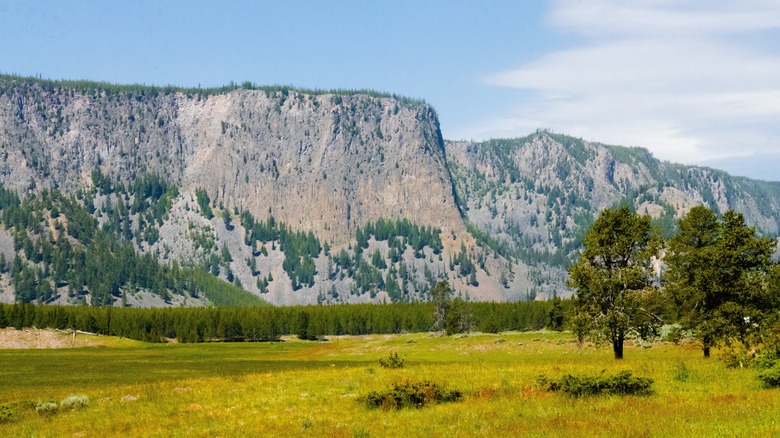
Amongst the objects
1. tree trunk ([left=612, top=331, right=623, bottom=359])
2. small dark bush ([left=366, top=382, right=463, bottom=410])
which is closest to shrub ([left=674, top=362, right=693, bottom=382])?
small dark bush ([left=366, top=382, right=463, bottom=410])

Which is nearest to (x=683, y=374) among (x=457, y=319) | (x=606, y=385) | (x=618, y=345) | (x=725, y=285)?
(x=606, y=385)

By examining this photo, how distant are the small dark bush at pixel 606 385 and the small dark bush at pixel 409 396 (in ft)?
14.4

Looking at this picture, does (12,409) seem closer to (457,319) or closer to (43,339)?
(457,319)

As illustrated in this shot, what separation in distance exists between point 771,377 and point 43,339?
15836 cm

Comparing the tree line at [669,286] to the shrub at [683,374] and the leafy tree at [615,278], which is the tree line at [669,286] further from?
the shrub at [683,374]

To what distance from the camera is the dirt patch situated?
501 feet

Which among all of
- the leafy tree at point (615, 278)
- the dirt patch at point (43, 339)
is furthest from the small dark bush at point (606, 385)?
the dirt patch at point (43, 339)

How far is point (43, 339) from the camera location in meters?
160

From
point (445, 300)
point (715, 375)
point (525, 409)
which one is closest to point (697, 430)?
point (525, 409)

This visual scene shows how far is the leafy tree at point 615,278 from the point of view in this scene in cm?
5056

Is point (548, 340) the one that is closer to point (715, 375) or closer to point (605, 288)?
point (605, 288)

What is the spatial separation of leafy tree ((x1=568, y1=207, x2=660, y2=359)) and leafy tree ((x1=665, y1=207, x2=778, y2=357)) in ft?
8.25

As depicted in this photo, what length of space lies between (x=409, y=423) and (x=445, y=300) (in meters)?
162

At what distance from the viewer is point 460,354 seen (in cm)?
9144
